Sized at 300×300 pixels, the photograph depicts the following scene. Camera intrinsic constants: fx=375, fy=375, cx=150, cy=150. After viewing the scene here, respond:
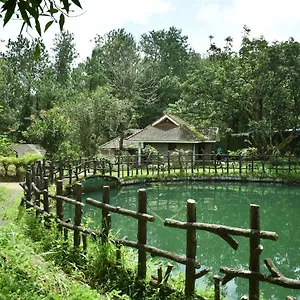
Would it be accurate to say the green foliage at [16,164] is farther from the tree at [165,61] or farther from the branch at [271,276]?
the tree at [165,61]

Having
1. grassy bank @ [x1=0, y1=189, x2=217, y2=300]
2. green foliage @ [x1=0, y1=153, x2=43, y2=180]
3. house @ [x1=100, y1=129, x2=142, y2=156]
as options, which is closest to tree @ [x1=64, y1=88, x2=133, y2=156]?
house @ [x1=100, y1=129, x2=142, y2=156]

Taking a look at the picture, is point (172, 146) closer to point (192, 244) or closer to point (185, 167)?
point (185, 167)

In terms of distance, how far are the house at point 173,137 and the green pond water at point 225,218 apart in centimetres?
616

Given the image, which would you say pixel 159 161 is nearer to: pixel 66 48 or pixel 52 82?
pixel 52 82

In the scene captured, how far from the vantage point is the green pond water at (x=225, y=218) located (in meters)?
8.39

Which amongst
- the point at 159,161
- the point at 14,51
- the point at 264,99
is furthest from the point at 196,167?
the point at 14,51

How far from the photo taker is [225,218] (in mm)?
13898

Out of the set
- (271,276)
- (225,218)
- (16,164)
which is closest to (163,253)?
(271,276)

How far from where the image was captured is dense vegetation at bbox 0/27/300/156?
2383 cm

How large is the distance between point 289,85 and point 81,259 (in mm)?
22044

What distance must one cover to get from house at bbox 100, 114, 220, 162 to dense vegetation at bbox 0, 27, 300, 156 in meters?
1.06

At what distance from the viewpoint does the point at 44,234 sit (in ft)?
21.2

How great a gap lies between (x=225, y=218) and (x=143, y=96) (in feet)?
86.4

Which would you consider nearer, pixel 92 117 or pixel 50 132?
pixel 50 132
